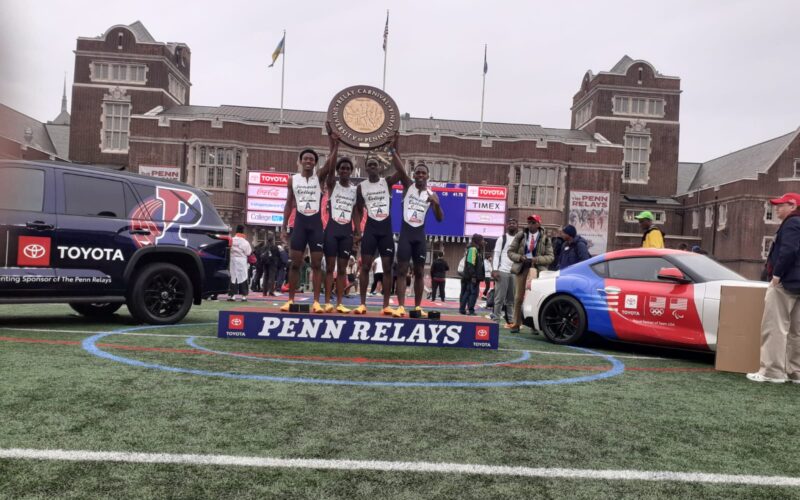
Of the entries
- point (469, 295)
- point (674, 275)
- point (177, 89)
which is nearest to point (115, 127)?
point (177, 89)

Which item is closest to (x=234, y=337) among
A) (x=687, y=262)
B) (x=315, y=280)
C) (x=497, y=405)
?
(x=315, y=280)

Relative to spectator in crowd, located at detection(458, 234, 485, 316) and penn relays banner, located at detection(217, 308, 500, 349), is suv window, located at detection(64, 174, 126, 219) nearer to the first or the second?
penn relays banner, located at detection(217, 308, 500, 349)

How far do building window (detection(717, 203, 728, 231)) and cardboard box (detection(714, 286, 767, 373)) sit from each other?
39.3m

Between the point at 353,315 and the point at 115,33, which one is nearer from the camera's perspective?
the point at 353,315

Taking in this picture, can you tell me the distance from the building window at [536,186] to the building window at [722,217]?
1251 centimetres

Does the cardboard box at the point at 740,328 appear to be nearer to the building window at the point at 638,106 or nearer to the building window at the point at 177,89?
the building window at the point at 638,106

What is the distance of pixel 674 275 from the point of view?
752cm

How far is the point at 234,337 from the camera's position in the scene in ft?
24.9

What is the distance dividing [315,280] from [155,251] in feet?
7.26

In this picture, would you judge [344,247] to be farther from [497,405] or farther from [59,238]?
[497,405]

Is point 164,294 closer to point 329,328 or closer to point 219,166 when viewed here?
point 329,328

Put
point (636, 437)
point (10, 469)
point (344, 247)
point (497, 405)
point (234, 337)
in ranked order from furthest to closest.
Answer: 1. point (344, 247)
2. point (234, 337)
3. point (497, 405)
4. point (636, 437)
5. point (10, 469)

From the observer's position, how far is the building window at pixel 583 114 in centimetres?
4829

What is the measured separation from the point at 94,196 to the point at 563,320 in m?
6.46
